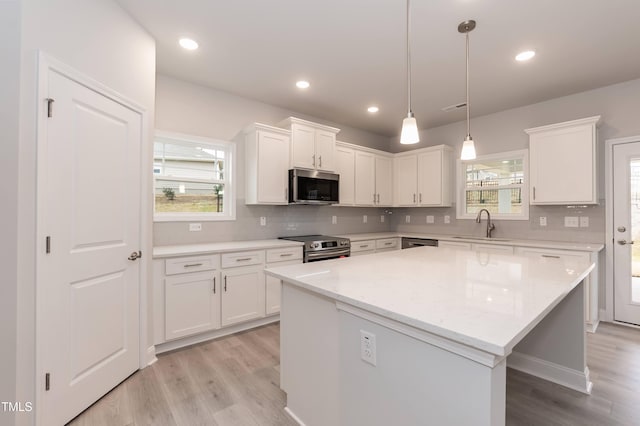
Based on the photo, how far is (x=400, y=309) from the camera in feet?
3.55

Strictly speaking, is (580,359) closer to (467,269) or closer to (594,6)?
(467,269)

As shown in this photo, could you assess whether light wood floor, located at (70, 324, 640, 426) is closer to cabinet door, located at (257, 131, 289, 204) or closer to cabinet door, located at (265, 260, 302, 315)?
cabinet door, located at (265, 260, 302, 315)

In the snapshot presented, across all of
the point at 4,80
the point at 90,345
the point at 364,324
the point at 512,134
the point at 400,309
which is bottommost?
the point at 90,345

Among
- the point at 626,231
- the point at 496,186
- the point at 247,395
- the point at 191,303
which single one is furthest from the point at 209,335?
the point at 626,231

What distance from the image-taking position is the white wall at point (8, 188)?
4.60ft

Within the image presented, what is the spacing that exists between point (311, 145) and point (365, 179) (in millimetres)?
1215

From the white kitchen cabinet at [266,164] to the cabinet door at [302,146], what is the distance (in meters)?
0.08

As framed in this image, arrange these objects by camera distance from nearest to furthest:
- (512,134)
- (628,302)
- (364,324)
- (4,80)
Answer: (364,324), (4,80), (628,302), (512,134)

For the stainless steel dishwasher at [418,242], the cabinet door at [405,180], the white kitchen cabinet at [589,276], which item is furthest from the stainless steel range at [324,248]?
the white kitchen cabinet at [589,276]

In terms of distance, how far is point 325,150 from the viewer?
13.1 feet

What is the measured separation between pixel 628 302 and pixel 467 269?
2954 mm

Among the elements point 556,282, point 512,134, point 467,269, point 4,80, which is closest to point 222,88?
point 4,80

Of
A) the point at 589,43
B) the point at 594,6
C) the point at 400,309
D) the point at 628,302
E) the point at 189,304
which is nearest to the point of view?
the point at 400,309

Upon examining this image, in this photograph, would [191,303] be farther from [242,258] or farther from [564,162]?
[564,162]
